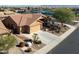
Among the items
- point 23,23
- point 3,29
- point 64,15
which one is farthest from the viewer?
point 64,15

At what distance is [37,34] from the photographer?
4.06 meters

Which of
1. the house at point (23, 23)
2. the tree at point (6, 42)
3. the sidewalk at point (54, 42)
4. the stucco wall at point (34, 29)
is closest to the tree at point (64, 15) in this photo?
the sidewalk at point (54, 42)

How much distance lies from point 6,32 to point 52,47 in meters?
1.06

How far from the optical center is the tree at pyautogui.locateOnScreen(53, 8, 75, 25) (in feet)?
13.4

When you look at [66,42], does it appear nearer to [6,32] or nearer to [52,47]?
[52,47]

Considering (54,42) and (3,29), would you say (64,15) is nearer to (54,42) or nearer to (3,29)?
(54,42)

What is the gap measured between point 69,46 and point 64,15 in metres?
0.71

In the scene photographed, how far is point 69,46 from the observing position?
4070mm

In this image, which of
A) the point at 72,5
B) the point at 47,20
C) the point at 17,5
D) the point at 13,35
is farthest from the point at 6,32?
the point at 72,5

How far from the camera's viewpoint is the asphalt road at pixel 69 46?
13.1 ft

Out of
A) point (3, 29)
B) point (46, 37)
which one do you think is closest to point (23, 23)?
point (3, 29)

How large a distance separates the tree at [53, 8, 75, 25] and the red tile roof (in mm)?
403

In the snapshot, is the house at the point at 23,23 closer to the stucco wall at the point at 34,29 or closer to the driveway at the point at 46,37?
the stucco wall at the point at 34,29

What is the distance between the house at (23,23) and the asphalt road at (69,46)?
0.61 meters
